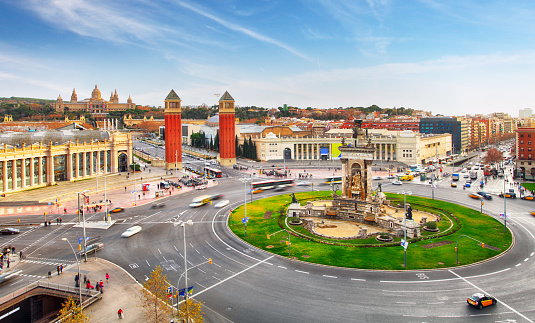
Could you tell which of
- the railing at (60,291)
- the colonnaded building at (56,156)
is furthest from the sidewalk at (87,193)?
the railing at (60,291)

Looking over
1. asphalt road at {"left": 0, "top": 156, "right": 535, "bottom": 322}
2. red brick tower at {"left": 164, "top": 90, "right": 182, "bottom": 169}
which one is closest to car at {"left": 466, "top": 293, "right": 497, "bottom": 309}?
asphalt road at {"left": 0, "top": 156, "right": 535, "bottom": 322}

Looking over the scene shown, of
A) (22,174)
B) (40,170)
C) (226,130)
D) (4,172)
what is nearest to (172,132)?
(226,130)

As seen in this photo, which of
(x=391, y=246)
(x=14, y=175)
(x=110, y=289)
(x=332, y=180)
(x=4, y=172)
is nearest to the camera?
(x=110, y=289)

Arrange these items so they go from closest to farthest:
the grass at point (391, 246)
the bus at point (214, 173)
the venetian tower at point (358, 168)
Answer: the grass at point (391, 246)
the venetian tower at point (358, 168)
the bus at point (214, 173)

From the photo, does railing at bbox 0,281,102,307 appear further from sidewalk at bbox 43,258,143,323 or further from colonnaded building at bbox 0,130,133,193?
colonnaded building at bbox 0,130,133,193

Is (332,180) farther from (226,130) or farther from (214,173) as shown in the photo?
(226,130)

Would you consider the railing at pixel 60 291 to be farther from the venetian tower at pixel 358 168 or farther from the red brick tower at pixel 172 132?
the red brick tower at pixel 172 132
